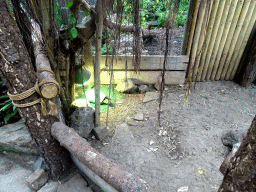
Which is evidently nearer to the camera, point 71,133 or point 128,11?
point 71,133

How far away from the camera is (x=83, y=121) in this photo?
9.12ft

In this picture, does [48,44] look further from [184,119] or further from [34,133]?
[184,119]

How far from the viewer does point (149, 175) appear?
2.31 metres

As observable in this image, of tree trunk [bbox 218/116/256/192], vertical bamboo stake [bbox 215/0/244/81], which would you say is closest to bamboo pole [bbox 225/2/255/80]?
vertical bamboo stake [bbox 215/0/244/81]

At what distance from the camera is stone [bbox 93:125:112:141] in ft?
9.30

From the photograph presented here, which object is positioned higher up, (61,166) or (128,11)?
(128,11)

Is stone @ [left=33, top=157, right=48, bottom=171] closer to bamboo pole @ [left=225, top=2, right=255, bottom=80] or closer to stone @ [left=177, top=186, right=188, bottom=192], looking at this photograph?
stone @ [left=177, top=186, right=188, bottom=192]

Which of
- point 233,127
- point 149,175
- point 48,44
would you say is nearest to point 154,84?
point 233,127

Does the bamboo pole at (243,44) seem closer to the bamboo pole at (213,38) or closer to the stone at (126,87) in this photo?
the bamboo pole at (213,38)

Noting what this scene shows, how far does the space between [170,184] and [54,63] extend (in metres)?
2.20

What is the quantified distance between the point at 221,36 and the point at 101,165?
3.83 m

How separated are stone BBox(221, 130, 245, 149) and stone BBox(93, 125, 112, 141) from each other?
1.93 meters

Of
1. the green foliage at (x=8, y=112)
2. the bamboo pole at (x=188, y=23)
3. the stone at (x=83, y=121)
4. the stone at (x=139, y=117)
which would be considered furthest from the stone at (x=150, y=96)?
the green foliage at (x=8, y=112)

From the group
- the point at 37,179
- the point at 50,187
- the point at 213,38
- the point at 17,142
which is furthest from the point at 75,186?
the point at 213,38
